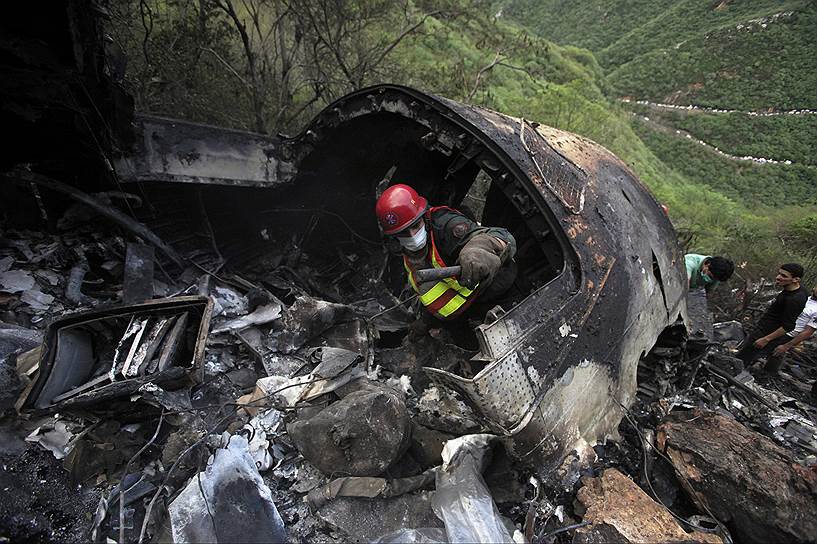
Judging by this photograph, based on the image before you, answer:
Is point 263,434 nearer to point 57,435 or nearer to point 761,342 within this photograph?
point 57,435

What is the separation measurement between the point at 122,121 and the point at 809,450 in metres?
6.20

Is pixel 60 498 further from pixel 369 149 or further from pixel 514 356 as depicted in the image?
pixel 369 149

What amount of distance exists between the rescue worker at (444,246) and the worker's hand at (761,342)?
3517mm

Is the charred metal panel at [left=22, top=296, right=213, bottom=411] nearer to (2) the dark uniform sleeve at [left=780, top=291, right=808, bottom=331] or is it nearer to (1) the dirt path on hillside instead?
(2) the dark uniform sleeve at [left=780, top=291, right=808, bottom=331]

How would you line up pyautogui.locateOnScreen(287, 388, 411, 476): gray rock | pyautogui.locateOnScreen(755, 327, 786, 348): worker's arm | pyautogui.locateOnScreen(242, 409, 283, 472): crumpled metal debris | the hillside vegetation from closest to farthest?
pyautogui.locateOnScreen(287, 388, 411, 476): gray rock < pyautogui.locateOnScreen(242, 409, 283, 472): crumpled metal debris < pyautogui.locateOnScreen(755, 327, 786, 348): worker's arm < the hillside vegetation

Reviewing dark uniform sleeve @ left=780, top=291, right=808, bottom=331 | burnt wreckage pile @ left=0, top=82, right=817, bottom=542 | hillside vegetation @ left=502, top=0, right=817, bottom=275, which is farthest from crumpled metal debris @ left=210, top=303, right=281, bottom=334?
hillside vegetation @ left=502, top=0, right=817, bottom=275

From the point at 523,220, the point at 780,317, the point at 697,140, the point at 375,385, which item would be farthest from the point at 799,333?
the point at 697,140

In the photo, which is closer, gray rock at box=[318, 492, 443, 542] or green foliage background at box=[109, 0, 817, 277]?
Result: gray rock at box=[318, 492, 443, 542]

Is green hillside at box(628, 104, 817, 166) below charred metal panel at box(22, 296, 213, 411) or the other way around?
the other way around

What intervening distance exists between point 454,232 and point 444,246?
19 centimetres

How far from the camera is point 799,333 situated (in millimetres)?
4434

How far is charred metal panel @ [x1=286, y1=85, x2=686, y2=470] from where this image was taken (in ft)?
6.62

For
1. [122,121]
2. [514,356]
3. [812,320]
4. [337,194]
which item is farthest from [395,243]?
[812,320]

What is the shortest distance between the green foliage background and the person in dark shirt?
2.79m
